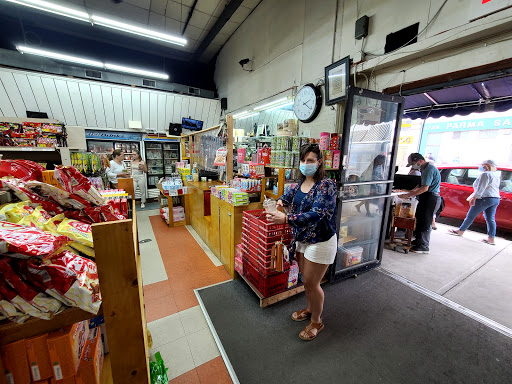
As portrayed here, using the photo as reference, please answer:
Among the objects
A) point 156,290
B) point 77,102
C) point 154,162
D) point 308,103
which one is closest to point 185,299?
point 156,290

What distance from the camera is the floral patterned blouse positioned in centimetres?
167

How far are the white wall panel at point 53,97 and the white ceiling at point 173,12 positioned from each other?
204cm

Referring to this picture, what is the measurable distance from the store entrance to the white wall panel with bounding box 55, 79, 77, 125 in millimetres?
7856

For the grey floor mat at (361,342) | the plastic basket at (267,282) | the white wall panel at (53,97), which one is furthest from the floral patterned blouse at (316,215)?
the white wall panel at (53,97)

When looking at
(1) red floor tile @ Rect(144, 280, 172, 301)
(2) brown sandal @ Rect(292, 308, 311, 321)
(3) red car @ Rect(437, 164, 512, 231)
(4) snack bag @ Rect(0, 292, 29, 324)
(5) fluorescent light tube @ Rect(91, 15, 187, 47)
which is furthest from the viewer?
(3) red car @ Rect(437, 164, 512, 231)

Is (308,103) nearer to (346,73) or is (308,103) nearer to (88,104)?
(346,73)

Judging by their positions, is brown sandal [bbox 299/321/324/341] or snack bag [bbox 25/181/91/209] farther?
brown sandal [bbox 299/321/324/341]

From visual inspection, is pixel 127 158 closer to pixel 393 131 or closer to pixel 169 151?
pixel 169 151

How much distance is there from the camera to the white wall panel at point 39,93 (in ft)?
17.2

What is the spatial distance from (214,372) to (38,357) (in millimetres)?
1432

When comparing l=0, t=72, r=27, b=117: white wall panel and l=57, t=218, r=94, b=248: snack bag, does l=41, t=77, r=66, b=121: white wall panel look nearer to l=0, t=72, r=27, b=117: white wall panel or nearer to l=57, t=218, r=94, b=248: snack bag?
l=0, t=72, r=27, b=117: white wall panel

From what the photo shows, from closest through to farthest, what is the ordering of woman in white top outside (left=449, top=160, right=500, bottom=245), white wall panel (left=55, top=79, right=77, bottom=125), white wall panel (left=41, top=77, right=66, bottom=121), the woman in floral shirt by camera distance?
the woman in floral shirt < woman in white top outside (left=449, top=160, right=500, bottom=245) < white wall panel (left=41, top=77, right=66, bottom=121) < white wall panel (left=55, top=79, right=77, bottom=125)

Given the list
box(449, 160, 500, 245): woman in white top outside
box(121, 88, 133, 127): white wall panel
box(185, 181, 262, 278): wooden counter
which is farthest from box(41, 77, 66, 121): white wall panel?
box(449, 160, 500, 245): woman in white top outside

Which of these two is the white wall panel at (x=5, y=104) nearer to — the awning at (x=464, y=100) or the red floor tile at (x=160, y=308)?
the red floor tile at (x=160, y=308)
